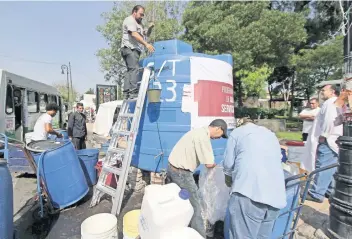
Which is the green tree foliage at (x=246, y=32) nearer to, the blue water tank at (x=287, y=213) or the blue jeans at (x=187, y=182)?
the blue jeans at (x=187, y=182)

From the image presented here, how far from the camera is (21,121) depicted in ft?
30.0

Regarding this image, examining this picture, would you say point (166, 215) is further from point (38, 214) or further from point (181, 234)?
point (38, 214)

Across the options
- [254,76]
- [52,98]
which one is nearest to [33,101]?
[52,98]

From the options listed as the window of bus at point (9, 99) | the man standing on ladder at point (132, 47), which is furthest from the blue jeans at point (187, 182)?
the window of bus at point (9, 99)

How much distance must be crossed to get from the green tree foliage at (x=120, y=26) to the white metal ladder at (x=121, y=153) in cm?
1295

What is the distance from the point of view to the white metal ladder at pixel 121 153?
3965 mm

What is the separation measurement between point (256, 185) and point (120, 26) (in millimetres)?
18580

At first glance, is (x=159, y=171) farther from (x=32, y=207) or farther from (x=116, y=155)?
(x=32, y=207)

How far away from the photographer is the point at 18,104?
29.9ft

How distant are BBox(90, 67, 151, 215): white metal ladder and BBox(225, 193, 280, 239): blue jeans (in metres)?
2.08

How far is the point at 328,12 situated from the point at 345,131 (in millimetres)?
22443

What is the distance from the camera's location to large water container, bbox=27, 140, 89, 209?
13.0 ft

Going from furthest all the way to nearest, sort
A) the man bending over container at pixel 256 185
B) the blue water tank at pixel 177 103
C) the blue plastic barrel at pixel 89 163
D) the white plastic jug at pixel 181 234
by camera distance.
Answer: the blue plastic barrel at pixel 89 163 → the blue water tank at pixel 177 103 → the man bending over container at pixel 256 185 → the white plastic jug at pixel 181 234

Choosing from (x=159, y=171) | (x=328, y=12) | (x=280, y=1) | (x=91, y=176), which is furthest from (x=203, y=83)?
(x=328, y=12)
